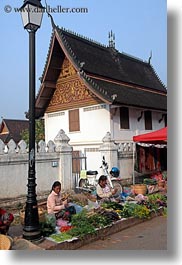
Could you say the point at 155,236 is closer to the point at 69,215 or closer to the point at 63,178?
the point at 69,215

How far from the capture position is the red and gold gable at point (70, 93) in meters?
12.7

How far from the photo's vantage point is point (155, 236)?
17.6 ft

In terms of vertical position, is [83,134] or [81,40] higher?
[81,40]

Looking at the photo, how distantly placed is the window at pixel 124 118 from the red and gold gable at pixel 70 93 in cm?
134

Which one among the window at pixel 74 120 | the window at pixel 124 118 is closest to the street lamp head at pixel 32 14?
the window at pixel 124 118

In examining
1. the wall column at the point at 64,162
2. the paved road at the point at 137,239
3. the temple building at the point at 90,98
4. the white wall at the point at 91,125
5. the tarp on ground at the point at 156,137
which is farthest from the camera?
the white wall at the point at 91,125

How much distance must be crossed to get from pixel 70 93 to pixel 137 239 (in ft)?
30.4

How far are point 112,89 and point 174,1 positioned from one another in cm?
830

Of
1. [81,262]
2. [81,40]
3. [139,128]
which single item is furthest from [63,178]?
[81,40]

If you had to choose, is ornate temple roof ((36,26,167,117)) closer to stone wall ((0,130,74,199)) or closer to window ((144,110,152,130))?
window ((144,110,152,130))

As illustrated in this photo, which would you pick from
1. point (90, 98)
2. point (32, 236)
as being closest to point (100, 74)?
point (90, 98)

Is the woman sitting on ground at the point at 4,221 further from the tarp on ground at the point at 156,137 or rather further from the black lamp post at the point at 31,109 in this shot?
the tarp on ground at the point at 156,137

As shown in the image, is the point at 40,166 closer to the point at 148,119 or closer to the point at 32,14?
the point at 32,14

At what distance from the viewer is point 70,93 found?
13.4 m
